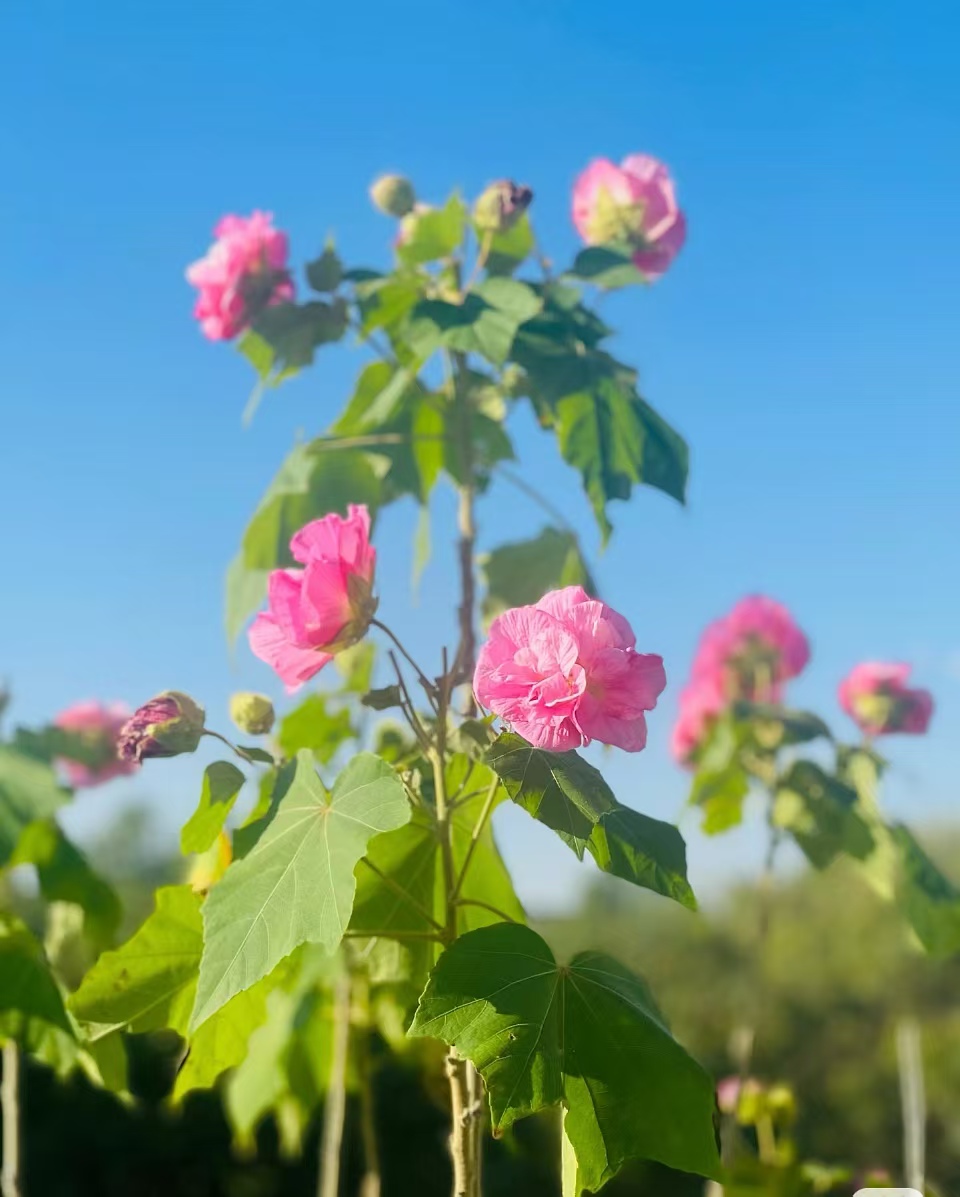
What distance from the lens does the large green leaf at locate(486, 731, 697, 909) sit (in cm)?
78

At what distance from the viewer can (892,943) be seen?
10.5m

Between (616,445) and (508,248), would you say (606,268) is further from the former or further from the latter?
(616,445)

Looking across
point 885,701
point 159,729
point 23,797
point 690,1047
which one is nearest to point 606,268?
point 159,729

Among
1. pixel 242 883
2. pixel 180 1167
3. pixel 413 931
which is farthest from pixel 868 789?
pixel 180 1167

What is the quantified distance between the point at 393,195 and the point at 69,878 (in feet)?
2.84

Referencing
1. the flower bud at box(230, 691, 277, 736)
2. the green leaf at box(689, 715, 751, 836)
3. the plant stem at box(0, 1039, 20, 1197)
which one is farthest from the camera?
the green leaf at box(689, 715, 751, 836)

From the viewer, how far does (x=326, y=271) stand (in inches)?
55.1

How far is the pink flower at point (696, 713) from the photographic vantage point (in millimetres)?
2359

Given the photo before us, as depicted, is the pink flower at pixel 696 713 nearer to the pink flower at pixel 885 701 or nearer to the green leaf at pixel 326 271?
the pink flower at pixel 885 701

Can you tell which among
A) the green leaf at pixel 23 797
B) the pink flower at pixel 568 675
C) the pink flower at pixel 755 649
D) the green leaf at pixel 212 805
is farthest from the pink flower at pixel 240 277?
the pink flower at pixel 755 649

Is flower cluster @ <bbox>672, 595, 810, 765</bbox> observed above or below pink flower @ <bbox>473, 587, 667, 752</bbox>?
above

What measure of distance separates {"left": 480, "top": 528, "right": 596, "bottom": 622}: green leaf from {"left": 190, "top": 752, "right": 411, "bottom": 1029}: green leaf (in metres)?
0.52

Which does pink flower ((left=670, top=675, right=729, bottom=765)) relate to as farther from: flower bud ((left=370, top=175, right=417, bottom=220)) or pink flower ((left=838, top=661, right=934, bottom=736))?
flower bud ((left=370, top=175, right=417, bottom=220))

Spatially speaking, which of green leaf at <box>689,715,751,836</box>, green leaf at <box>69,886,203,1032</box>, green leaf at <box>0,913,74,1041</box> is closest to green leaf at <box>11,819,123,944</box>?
green leaf at <box>0,913,74,1041</box>
